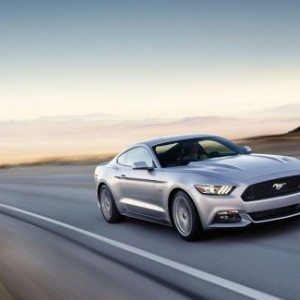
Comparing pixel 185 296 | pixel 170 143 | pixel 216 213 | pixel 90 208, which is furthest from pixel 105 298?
pixel 90 208

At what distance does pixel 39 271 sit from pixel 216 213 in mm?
2252

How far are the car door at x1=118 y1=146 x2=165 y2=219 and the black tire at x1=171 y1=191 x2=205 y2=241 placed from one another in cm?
40

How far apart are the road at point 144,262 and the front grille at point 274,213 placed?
0.26 m

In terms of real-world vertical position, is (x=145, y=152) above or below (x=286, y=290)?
above

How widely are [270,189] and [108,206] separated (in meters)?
4.14

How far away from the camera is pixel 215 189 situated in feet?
31.3

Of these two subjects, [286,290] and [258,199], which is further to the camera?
[258,199]

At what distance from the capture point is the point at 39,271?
9.39 m

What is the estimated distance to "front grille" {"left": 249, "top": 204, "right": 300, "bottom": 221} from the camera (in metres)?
9.48

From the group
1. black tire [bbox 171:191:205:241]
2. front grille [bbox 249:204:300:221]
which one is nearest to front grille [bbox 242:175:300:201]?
front grille [bbox 249:204:300:221]

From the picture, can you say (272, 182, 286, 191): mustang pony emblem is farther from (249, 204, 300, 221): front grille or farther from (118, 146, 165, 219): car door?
(118, 146, 165, 219): car door

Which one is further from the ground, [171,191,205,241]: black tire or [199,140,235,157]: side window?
[199,140,235,157]: side window

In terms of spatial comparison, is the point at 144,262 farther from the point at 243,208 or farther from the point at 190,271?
the point at 243,208

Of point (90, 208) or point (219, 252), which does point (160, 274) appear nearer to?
point (219, 252)
